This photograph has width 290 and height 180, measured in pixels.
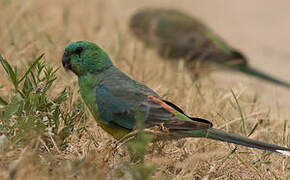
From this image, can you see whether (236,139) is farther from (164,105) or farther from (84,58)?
(84,58)

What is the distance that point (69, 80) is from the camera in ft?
13.8

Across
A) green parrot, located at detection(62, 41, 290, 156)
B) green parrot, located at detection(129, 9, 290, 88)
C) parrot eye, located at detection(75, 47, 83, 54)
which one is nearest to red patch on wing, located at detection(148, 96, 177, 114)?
green parrot, located at detection(62, 41, 290, 156)

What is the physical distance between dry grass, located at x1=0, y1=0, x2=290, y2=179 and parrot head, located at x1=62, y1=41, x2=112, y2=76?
1.24ft

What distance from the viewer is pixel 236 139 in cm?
→ 308

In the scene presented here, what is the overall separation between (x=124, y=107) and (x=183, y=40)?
14.4ft

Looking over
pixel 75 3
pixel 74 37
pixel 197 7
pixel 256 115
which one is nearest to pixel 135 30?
pixel 75 3

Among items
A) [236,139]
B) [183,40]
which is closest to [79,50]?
[236,139]

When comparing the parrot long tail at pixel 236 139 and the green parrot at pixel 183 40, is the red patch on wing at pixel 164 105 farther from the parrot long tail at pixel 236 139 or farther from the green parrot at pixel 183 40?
the green parrot at pixel 183 40

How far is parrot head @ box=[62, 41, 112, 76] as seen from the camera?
11.1 ft

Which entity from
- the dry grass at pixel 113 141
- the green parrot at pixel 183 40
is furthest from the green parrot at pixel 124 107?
the green parrot at pixel 183 40

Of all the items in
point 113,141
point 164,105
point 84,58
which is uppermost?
point 84,58

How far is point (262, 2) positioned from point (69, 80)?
299 inches

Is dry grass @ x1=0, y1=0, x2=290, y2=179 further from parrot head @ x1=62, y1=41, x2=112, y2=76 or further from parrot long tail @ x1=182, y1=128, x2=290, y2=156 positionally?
parrot head @ x1=62, y1=41, x2=112, y2=76

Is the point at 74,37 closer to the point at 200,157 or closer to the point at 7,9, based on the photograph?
the point at 7,9
